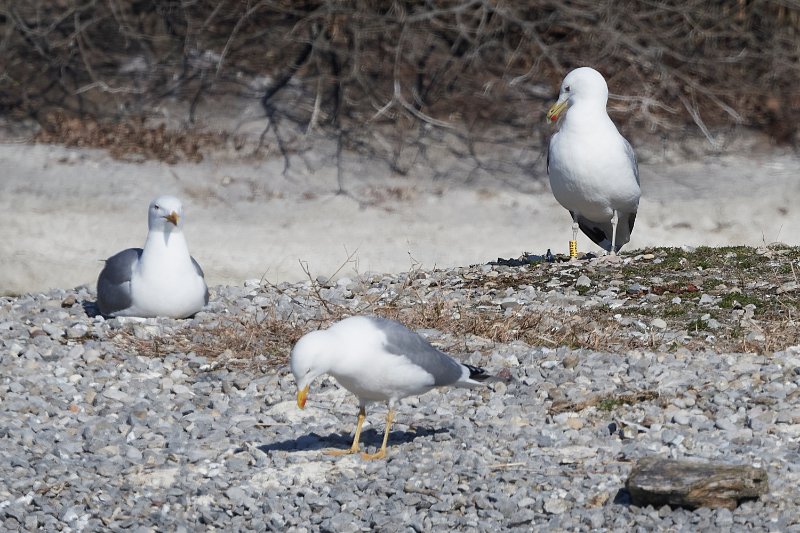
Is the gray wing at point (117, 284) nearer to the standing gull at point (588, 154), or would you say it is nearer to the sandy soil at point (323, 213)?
the standing gull at point (588, 154)

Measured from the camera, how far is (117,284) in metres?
7.76

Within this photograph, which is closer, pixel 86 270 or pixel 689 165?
pixel 86 270

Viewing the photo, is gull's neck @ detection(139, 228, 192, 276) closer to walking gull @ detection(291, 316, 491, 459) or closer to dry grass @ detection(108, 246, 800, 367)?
dry grass @ detection(108, 246, 800, 367)

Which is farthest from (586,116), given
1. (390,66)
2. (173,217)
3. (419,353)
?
(390,66)

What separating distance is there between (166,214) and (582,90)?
9.29 feet

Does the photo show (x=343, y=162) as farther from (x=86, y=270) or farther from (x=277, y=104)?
(x=86, y=270)

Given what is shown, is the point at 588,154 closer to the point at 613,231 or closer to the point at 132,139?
the point at 613,231

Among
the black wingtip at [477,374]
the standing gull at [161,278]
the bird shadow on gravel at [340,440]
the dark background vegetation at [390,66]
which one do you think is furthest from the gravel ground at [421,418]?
the dark background vegetation at [390,66]

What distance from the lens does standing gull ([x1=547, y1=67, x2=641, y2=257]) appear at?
8.35 metres

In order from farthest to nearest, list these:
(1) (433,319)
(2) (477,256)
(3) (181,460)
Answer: (2) (477,256) < (1) (433,319) < (3) (181,460)

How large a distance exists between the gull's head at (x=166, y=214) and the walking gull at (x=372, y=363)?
2.61m

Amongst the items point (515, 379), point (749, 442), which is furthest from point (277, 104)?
point (749, 442)

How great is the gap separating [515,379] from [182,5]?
10443mm

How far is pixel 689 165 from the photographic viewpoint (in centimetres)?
1440
